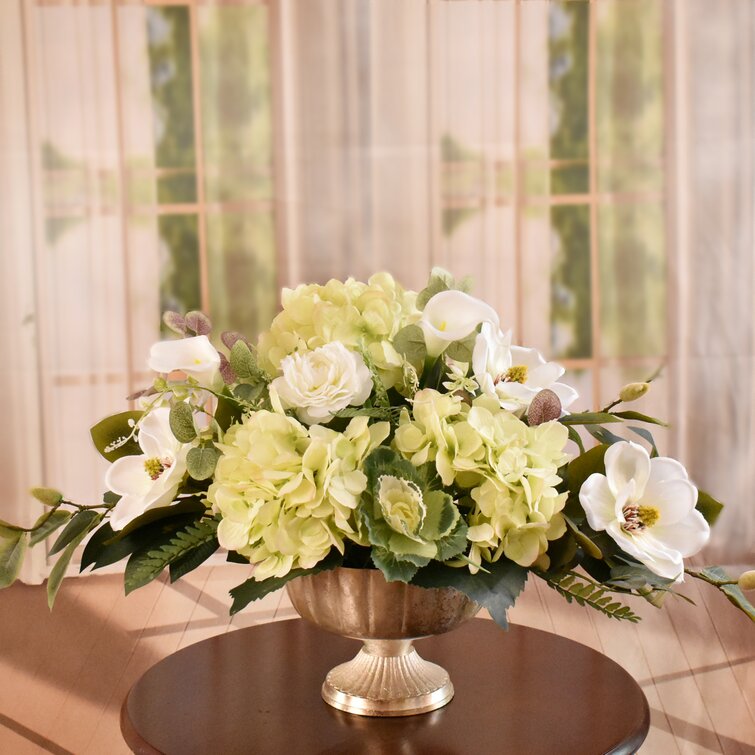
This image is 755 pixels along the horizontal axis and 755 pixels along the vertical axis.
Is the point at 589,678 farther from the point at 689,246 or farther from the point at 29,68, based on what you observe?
the point at 29,68

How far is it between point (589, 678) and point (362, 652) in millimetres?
324

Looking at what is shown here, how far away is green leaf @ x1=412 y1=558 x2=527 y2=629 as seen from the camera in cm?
108

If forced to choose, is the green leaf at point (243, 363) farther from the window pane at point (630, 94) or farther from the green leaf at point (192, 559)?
the window pane at point (630, 94)

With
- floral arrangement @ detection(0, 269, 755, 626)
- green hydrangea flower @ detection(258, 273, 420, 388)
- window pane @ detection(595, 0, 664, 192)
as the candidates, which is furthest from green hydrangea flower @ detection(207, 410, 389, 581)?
window pane @ detection(595, 0, 664, 192)

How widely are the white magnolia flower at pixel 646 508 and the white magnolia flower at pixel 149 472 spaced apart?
0.44m

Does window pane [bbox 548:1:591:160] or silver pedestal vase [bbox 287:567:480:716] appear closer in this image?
silver pedestal vase [bbox 287:567:480:716]

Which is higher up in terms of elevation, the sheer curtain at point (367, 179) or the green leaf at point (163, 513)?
the sheer curtain at point (367, 179)

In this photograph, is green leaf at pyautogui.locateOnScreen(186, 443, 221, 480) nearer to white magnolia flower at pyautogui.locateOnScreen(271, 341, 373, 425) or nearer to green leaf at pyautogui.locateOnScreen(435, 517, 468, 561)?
white magnolia flower at pyautogui.locateOnScreen(271, 341, 373, 425)

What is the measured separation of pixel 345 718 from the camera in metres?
1.29

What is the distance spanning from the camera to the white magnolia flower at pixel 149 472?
3.84 feet

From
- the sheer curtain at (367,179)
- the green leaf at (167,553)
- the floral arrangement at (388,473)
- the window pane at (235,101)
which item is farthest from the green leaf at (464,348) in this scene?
the window pane at (235,101)

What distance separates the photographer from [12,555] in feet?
3.83

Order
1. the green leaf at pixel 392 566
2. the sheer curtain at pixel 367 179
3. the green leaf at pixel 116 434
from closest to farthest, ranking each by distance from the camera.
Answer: the green leaf at pixel 392 566 < the green leaf at pixel 116 434 < the sheer curtain at pixel 367 179

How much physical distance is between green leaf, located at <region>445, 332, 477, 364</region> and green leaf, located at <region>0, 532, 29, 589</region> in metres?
0.51
